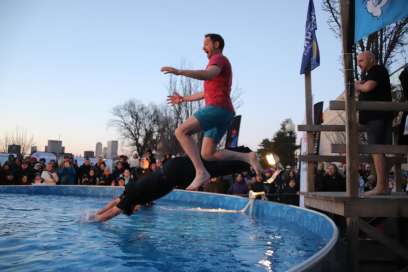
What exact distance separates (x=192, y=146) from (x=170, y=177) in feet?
1.38

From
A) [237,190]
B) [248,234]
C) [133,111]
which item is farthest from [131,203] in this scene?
[133,111]

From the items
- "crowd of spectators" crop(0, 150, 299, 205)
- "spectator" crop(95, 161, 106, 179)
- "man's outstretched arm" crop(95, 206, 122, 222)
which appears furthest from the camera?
"spectator" crop(95, 161, 106, 179)

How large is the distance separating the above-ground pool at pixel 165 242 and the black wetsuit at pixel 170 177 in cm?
59

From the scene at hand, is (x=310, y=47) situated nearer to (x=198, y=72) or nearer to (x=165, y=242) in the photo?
(x=198, y=72)

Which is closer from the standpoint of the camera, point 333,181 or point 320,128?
point 320,128

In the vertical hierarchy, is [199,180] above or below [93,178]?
above

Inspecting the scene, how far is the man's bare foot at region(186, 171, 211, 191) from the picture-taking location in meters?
4.16

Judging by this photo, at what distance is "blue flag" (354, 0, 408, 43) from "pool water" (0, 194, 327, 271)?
9.14ft

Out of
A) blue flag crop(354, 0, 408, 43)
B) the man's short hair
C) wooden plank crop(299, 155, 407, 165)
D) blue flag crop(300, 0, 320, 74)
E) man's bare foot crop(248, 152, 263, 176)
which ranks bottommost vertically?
man's bare foot crop(248, 152, 263, 176)

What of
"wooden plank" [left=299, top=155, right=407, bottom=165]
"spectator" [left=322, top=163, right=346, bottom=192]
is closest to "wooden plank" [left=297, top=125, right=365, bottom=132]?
"wooden plank" [left=299, top=155, right=407, bottom=165]

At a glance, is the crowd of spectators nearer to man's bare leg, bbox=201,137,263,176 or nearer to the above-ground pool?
the above-ground pool

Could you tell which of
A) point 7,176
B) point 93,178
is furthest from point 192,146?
point 7,176

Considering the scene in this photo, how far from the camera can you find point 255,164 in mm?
4375

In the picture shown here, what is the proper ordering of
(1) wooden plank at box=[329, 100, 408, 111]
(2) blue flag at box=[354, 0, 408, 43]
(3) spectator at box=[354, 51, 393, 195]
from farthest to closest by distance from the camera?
(3) spectator at box=[354, 51, 393, 195] < (2) blue flag at box=[354, 0, 408, 43] < (1) wooden plank at box=[329, 100, 408, 111]
